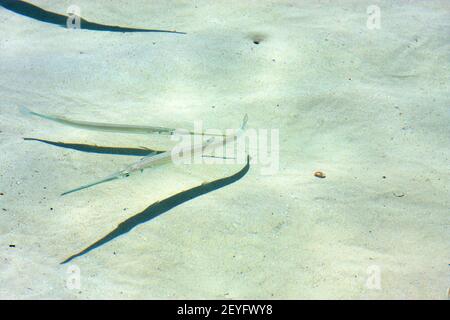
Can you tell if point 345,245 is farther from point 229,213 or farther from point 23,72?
point 23,72

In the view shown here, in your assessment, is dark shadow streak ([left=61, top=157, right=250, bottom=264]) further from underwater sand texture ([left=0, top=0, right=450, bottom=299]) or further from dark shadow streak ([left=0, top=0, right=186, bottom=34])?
dark shadow streak ([left=0, top=0, right=186, bottom=34])

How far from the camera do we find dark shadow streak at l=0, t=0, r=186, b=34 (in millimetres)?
5457

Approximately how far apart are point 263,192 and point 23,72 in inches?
124

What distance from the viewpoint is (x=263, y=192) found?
3.37 meters

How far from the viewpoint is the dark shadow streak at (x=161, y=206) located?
2.92m

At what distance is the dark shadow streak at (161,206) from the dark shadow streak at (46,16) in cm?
266

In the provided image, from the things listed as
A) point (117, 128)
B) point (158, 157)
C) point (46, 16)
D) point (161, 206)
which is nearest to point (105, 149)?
point (117, 128)

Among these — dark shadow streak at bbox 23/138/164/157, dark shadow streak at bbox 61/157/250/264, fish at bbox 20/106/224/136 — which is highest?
fish at bbox 20/106/224/136

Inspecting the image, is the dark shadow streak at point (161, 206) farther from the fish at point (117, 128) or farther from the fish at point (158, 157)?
the fish at point (117, 128)

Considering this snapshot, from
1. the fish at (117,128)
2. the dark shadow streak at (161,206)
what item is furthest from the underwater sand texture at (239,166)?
the fish at (117,128)

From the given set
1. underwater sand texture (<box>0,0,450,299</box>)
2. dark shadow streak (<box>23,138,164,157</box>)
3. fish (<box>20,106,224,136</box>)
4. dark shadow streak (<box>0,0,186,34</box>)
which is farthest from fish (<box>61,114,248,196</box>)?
dark shadow streak (<box>0,0,186,34</box>)

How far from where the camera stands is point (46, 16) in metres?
5.70

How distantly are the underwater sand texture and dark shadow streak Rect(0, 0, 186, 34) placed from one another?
0.36ft
